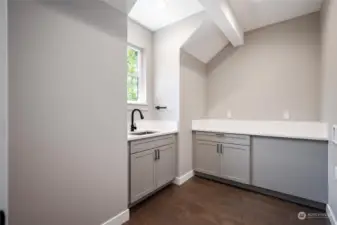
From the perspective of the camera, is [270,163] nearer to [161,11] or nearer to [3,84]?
[161,11]

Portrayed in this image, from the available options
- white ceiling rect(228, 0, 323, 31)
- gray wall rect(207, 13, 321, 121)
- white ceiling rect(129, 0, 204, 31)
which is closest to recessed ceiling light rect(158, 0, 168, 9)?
white ceiling rect(129, 0, 204, 31)

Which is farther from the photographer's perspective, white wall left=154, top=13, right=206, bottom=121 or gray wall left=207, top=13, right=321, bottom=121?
white wall left=154, top=13, right=206, bottom=121

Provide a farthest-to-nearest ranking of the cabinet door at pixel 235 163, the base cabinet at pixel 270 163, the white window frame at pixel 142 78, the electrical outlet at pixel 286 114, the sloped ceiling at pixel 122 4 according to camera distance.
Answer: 1. the white window frame at pixel 142 78
2. the electrical outlet at pixel 286 114
3. the cabinet door at pixel 235 163
4. the base cabinet at pixel 270 163
5. the sloped ceiling at pixel 122 4

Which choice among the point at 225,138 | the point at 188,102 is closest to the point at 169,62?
the point at 188,102

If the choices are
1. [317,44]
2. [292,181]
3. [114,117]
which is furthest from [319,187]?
[114,117]

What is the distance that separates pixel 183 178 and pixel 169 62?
1.92m

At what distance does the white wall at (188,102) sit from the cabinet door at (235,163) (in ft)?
1.95

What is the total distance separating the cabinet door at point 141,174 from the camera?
2258mm

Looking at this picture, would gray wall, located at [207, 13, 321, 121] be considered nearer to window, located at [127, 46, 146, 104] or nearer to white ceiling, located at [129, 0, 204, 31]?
white ceiling, located at [129, 0, 204, 31]

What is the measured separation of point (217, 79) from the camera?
3754mm

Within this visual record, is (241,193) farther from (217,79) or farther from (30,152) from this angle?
(30,152)

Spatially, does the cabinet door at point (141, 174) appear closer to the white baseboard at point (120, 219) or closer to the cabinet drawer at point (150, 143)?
the cabinet drawer at point (150, 143)

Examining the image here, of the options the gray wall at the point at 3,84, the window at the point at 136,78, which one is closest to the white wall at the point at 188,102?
the window at the point at 136,78

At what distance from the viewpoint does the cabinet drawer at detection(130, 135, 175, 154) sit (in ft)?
7.48
